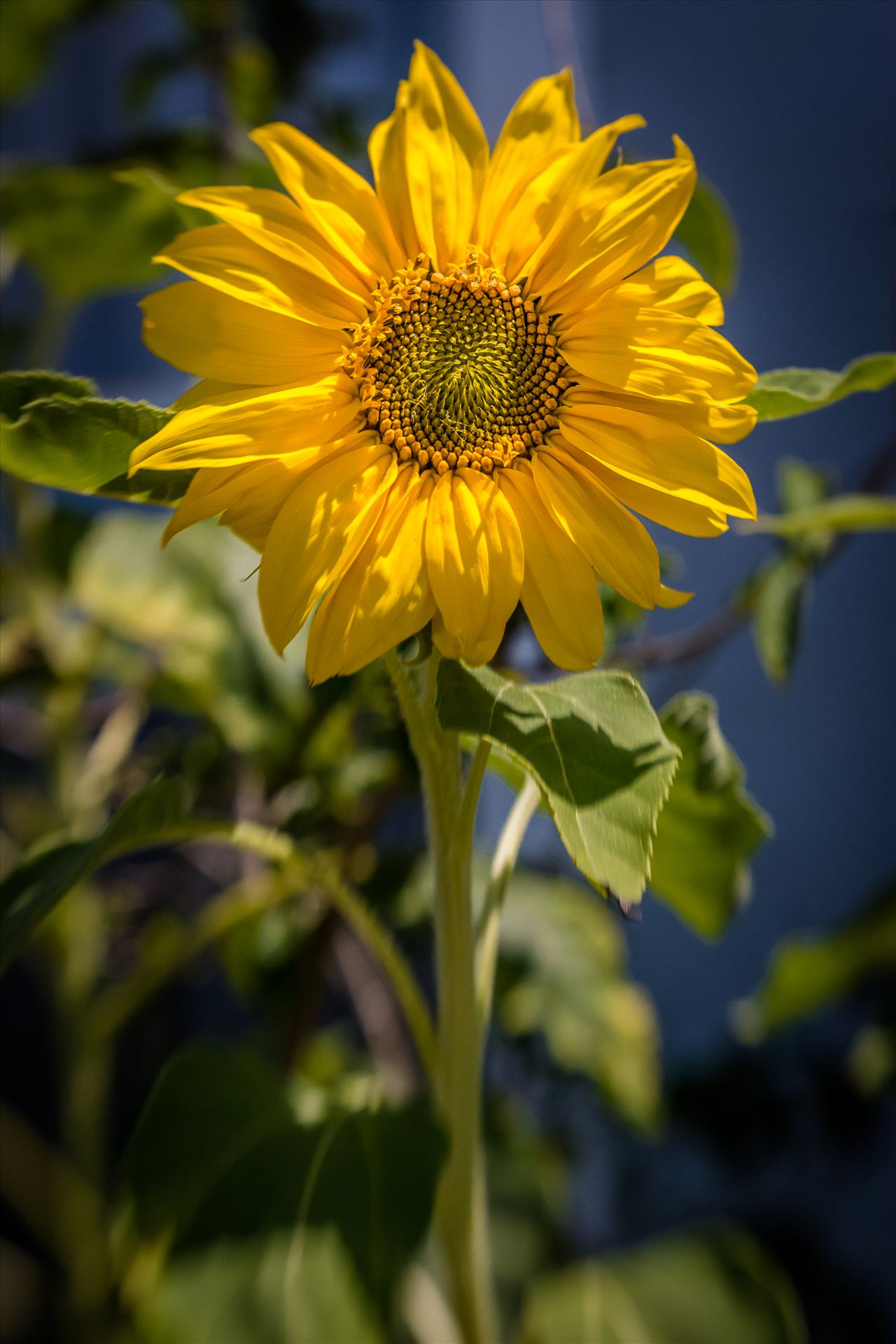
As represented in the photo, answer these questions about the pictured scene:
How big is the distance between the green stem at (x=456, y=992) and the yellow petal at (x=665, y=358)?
0.09 metres

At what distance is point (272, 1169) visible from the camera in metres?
0.34

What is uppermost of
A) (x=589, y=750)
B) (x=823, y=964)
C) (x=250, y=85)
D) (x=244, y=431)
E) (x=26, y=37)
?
(x=26, y=37)

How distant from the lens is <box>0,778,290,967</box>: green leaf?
26cm

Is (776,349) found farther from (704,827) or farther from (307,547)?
(307,547)

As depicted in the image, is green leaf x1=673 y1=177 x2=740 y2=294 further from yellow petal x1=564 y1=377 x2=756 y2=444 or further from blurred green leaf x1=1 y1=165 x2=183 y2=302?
blurred green leaf x1=1 y1=165 x2=183 y2=302

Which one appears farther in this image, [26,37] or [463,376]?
[26,37]

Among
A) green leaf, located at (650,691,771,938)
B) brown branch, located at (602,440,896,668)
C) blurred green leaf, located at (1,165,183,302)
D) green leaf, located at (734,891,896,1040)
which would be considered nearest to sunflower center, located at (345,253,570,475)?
green leaf, located at (650,691,771,938)

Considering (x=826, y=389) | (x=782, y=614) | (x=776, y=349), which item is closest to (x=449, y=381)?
(x=826, y=389)

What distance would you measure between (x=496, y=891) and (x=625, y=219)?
23cm

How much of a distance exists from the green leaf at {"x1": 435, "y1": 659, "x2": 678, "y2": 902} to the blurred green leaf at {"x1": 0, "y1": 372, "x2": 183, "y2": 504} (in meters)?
0.10

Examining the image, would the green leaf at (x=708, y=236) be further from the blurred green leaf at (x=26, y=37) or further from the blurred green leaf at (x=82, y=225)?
the blurred green leaf at (x=26, y=37)

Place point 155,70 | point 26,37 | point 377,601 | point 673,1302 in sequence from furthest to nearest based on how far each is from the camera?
point 155,70 → point 26,37 → point 673,1302 → point 377,601

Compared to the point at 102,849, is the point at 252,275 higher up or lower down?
higher up

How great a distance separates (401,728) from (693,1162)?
3.34 ft
